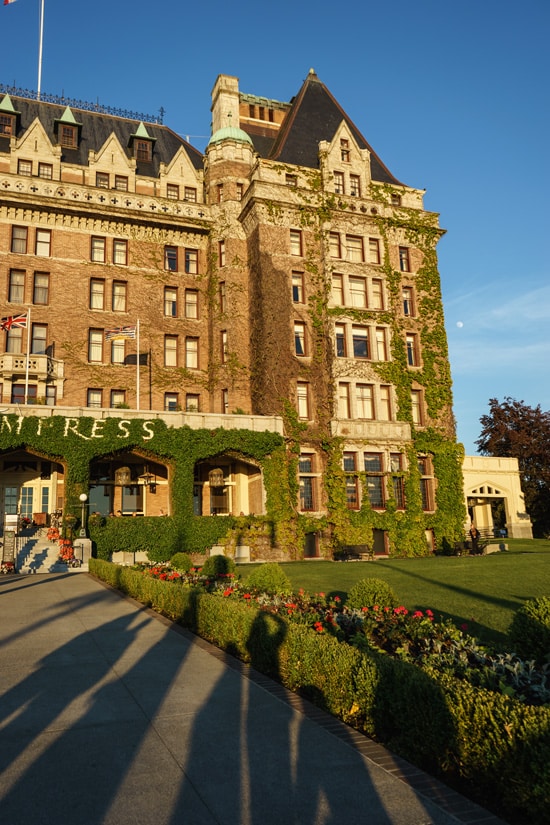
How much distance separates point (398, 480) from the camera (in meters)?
40.7

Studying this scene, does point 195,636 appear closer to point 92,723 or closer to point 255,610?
point 255,610

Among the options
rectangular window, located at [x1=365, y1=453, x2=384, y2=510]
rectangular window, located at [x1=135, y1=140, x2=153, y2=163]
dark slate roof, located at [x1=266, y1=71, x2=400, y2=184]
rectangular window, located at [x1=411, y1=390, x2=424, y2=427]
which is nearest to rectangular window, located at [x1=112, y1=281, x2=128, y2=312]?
rectangular window, located at [x1=135, y1=140, x2=153, y2=163]

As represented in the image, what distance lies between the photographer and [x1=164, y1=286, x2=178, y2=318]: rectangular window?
43.7m

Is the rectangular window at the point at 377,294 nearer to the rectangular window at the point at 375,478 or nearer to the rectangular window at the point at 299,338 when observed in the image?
the rectangular window at the point at 299,338

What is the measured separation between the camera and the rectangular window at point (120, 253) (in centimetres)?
4291

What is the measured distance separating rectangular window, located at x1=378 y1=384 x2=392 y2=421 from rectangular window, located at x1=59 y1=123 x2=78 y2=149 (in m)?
28.5

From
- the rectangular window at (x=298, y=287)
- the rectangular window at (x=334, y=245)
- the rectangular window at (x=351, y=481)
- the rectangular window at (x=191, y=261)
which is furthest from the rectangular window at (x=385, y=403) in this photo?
the rectangular window at (x=191, y=261)

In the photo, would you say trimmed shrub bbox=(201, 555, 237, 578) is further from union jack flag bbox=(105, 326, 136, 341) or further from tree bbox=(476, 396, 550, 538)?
tree bbox=(476, 396, 550, 538)

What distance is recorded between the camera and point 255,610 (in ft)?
35.8

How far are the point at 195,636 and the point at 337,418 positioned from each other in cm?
2809

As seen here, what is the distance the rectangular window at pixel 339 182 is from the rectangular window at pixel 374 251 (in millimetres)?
4132

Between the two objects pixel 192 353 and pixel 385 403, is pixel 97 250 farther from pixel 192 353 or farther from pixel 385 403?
pixel 385 403

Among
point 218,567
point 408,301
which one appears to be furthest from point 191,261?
point 218,567

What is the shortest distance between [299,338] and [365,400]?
595 cm
